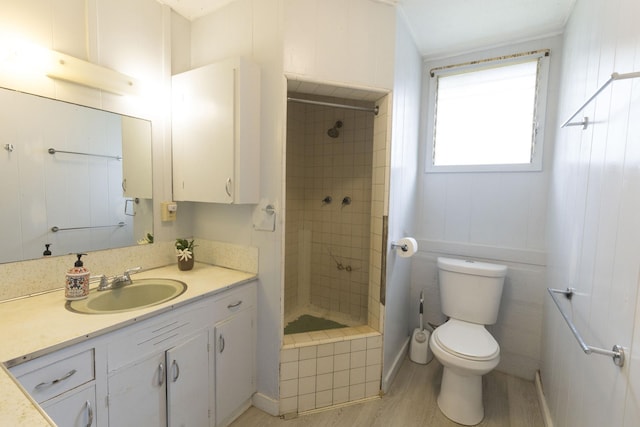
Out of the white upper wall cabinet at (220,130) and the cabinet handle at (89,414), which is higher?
the white upper wall cabinet at (220,130)

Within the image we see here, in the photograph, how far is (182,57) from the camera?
6.71ft

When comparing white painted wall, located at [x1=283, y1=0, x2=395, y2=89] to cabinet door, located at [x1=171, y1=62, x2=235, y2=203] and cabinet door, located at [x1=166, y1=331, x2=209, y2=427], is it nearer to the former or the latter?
cabinet door, located at [x1=171, y1=62, x2=235, y2=203]

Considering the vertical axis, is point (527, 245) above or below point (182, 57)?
below

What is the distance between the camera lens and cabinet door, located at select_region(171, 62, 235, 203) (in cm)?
171

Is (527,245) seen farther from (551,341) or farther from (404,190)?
(404,190)

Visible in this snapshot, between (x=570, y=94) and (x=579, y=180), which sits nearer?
(x=579, y=180)

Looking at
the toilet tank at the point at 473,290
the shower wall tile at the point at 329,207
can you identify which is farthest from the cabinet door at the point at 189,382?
the toilet tank at the point at 473,290

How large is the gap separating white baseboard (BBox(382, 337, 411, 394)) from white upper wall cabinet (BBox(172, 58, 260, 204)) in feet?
5.02

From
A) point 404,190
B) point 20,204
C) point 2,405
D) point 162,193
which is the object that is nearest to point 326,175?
point 404,190

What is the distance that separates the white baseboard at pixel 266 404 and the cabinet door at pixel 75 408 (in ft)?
3.22

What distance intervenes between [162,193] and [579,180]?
2.37m

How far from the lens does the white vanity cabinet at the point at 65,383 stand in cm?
95

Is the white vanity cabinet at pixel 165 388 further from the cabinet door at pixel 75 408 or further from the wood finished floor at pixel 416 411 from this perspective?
the wood finished floor at pixel 416 411

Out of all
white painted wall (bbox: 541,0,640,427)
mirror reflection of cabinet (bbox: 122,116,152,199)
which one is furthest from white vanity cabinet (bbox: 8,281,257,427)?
white painted wall (bbox: 541,0,640,427)
